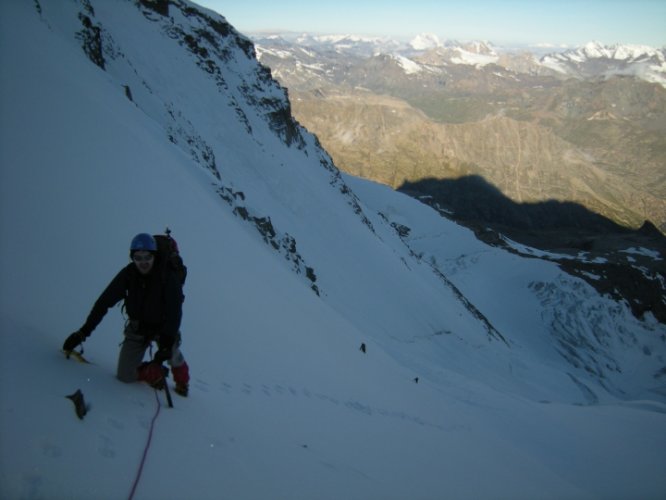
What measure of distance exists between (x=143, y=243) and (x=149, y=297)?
67cm

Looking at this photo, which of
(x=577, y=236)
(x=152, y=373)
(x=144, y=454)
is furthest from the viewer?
(x=577, y=236)

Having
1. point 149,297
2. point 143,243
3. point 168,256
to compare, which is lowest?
point 149,297

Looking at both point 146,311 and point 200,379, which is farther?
point 200,379

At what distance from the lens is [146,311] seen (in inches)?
188

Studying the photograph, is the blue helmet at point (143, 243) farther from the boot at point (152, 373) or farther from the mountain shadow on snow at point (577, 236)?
the mountain shadow on snow at point (577, 236)

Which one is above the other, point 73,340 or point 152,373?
point 73,340

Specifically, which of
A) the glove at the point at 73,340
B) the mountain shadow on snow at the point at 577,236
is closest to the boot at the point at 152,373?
the glove at the point at 73,340

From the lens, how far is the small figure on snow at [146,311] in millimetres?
4695

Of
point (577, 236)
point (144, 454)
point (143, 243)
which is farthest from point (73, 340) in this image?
point (577, 236)

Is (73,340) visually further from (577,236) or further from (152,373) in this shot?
(577,236)

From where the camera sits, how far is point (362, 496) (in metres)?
5.35

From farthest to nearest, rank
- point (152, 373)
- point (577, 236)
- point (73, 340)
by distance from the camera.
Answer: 1. point (577, 236)
2. point (152, 373)
3. point (73, 340)

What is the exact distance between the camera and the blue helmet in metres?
4.43

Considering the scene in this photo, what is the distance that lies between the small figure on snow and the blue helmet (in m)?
0.12
